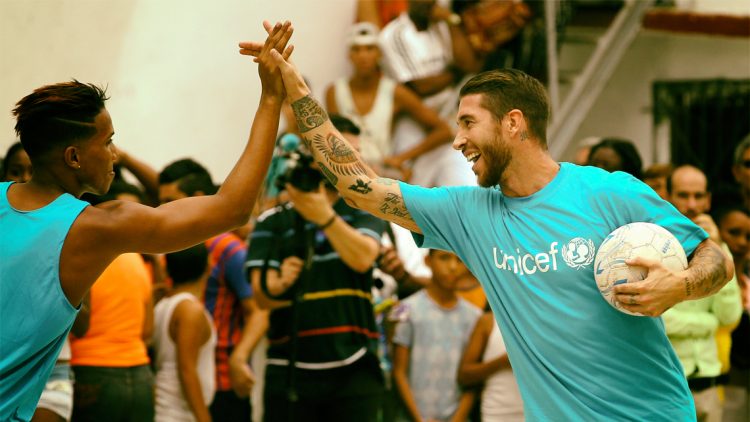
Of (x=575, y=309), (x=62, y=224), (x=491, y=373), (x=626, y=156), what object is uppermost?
(x=62, y=224)

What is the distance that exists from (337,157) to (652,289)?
4.47 ft

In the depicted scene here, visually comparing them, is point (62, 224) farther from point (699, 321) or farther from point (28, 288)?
point (699, 321)

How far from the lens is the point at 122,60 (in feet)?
22.8

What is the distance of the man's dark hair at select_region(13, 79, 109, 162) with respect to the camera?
10.6 ft

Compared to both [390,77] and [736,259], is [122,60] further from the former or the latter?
[736,259]

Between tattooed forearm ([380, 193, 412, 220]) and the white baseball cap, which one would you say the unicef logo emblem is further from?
the white baseball cap

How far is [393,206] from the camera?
158 inches

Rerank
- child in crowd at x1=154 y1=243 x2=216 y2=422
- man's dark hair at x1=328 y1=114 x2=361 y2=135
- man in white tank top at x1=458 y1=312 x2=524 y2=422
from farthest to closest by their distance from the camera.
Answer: man in white tank top at x1=458 y1=312 x2=524 y2=422
man's dark hair at x1=328 y1=114 x2=361 y2=135
child in crowd at x1=154 y1=243 x2=216 y2=422

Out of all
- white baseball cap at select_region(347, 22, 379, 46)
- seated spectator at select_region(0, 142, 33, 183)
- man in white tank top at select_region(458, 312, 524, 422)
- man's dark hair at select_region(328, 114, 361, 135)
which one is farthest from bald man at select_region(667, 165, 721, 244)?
seated spectator at select_region(0, 142, 33, 183)

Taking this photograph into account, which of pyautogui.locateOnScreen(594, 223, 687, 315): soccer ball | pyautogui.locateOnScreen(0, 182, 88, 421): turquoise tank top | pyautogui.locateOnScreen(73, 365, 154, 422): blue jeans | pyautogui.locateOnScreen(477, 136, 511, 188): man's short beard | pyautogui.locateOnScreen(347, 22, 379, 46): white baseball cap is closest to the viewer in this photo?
pyautogui.locateOnScreen(0, 182, 88, 421): turquoise tank top

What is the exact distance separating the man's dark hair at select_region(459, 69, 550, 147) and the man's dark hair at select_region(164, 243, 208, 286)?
2.01m

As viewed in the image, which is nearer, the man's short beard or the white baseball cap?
the man's short beard

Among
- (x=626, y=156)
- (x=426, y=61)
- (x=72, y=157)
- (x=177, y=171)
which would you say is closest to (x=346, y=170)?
(x=72, y=157)

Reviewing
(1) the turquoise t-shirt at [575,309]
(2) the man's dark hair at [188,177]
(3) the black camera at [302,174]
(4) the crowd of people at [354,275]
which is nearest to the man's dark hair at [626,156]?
(4) the crowd of people at [354,275]
